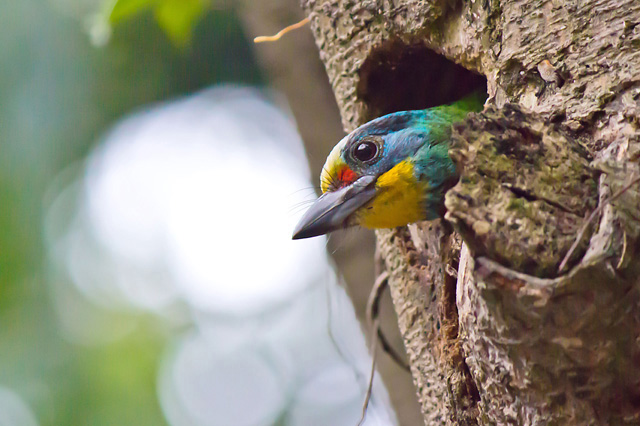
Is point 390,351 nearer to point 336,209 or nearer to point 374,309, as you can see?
point 374,309

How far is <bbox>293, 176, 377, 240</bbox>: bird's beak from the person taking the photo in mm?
1931

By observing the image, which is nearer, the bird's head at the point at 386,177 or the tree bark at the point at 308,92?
the bird's head at the point at 386,177

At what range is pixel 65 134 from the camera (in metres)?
4.13

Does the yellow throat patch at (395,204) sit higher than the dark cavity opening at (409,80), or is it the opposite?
the dark cavity opening at (409,80)

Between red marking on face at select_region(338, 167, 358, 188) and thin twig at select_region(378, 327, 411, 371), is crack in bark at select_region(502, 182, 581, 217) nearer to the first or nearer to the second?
red marking on face at select_region(338, 167, 358, 188)

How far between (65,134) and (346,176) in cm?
275

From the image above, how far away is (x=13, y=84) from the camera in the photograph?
13.3 ft

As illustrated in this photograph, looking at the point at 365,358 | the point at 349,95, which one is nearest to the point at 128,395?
the point at 365,358

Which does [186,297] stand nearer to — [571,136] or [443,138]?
[443,138]

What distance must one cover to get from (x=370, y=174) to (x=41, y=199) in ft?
11.0

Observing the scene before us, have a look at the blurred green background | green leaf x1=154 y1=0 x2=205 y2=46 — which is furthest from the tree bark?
the blurred green background

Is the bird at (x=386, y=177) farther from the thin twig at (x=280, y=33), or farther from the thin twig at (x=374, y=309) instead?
the thin twig at (x=280, y=33)

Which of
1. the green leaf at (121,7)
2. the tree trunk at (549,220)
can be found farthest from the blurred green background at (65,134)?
the tree trunk at (549,220)

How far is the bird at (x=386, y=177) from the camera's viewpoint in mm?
1950
